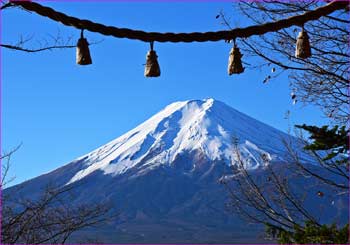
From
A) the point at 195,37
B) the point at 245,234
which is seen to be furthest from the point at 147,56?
the point at 245,234

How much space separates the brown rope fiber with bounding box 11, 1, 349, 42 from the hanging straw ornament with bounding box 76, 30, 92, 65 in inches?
6.6

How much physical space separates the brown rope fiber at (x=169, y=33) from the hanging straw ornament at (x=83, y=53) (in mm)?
168

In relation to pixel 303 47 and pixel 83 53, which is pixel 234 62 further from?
pixel 83 53

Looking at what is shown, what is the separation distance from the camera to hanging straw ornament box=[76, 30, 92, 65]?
2.63 metres

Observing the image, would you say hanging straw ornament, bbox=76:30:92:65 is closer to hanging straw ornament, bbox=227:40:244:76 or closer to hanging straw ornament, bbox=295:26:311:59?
hanging straw ornament, bbox=227:40:244:76

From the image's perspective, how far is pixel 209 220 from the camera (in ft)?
653

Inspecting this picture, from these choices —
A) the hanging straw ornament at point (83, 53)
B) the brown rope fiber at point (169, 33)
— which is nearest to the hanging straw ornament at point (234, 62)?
the brown rope fiber at point (169, 33)

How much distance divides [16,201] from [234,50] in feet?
17.9

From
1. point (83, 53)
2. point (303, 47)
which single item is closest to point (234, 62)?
point (303, 47)

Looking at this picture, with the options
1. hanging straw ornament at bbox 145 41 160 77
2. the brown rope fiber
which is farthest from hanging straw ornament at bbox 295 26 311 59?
hanging straw ornament at bbox 145 41 160 77

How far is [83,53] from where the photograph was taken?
264 centimetres

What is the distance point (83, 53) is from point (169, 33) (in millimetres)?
415

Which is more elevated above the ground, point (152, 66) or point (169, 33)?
point (169, 33)

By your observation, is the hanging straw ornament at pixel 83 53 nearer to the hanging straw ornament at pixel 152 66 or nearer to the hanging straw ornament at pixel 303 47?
the hanging straw ornament at pixel 152 66
